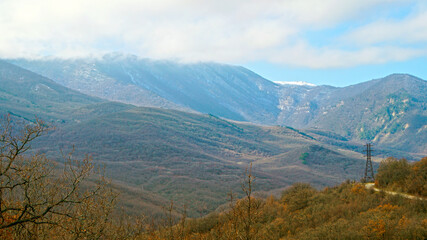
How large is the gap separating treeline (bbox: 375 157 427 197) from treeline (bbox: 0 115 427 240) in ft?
0.23

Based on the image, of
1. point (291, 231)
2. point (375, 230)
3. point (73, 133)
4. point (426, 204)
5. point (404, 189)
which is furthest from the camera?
point (73, 133)

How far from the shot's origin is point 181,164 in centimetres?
15250

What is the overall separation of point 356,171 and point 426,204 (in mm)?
156007

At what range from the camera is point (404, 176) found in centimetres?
2633

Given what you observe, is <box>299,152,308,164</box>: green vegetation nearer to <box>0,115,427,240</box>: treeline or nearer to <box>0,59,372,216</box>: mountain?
<box>0,59,372,216</box>: mountain

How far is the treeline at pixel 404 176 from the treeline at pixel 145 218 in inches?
2.8

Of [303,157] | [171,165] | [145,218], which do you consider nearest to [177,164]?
[171,165]

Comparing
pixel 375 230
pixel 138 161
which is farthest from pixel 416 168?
pixel 138 161

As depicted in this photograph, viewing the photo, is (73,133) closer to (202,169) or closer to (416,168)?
(202,169)

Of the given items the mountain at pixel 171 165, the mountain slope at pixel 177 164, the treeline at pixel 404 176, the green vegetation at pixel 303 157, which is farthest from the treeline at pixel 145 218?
the green vegetation at pixel 303 157

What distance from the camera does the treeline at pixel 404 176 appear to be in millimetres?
22406


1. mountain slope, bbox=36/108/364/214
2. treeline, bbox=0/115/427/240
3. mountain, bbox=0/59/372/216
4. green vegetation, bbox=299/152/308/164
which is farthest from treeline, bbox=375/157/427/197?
green vegetation, bbox=299/152/308/164

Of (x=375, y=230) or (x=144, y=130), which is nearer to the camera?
(x=375, y=230)

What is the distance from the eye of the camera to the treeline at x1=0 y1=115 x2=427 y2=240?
10.1 metres
